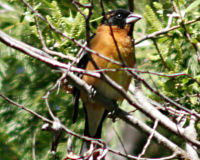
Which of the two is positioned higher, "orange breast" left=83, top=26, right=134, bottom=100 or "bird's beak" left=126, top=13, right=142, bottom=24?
"bird's beak" left=126, top=13, right=142, bottom=24

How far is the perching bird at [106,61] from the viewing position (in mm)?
3789

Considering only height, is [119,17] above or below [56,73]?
above

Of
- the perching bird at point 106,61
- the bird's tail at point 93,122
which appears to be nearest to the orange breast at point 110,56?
the perching bird at point 106,61

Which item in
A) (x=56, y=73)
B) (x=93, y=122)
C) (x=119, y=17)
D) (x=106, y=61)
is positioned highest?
(x=119, y=17)

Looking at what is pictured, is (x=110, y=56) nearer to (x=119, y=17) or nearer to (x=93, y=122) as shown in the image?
(x=119, y=17)

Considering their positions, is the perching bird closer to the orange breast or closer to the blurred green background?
the orange breast

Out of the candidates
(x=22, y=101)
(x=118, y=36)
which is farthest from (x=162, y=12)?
(x=22, y=101)

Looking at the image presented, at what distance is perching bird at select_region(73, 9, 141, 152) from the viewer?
3.79 m

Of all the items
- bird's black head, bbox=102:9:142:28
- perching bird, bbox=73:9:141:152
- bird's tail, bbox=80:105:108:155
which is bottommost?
bird's tail, bbox=80:105:108:155

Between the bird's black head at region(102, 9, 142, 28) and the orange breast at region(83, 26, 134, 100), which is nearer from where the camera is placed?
the orange breast at region(83, 26, 134, 100)

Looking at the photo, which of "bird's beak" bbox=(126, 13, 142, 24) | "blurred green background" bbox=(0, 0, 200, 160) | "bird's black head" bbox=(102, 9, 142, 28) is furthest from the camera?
"bird's black head" bbox=(102, 9, 142, 28)

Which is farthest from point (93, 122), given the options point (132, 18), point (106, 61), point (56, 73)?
point (132, 18)

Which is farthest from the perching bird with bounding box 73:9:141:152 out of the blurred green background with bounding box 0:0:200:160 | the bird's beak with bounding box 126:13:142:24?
the blurred green background with bounding box 0:0:200:160

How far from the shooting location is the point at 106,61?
12.1 feet
